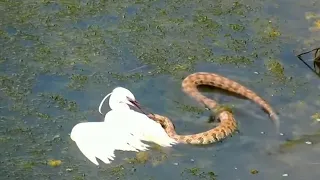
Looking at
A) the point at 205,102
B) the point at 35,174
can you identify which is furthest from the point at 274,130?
the point at 35,174

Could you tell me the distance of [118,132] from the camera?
7.64 m

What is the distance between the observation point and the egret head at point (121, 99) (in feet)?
25.6

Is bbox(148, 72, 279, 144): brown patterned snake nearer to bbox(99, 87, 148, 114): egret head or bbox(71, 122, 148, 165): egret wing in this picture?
bbox(99, 87, 148, 114): egret head

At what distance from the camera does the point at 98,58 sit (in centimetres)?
891

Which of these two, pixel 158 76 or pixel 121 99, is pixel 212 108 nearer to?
pixel 158 76

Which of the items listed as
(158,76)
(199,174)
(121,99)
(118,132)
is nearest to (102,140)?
(118,132)

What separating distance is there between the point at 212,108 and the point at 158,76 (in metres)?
0.82

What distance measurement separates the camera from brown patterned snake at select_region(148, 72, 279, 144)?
25.3 ft

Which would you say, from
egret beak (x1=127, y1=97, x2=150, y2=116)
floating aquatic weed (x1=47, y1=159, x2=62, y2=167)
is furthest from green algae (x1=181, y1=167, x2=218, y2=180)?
floating aquatic weed (x1=47, y1=159, x2=62, y2=167)

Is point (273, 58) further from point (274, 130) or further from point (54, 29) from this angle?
point (54, 29)

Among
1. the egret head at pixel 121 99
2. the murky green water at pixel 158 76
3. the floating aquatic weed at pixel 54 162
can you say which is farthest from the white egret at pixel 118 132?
the floating aquatic weed at pixel 54 162

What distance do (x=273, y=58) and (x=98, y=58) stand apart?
2202mm

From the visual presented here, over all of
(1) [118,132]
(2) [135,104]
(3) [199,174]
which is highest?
(2) [135,104]

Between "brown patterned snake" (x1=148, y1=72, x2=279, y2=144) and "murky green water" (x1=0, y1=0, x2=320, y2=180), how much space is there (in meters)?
0.10
